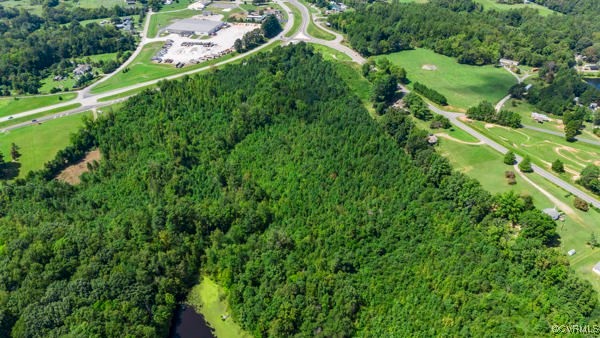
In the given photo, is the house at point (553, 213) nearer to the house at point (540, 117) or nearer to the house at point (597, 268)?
the house at point (597, 268)

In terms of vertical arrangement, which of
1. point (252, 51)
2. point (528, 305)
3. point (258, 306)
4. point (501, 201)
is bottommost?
point (258, 306)

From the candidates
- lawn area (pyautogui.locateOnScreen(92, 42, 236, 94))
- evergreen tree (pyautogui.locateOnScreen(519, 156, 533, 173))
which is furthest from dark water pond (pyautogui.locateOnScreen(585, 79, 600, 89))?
lawn area (pyautogui.locateOnScreen(92, 42, 236, 94))

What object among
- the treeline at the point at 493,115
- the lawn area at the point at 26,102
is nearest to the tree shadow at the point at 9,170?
the lawn area at the point at 26,102

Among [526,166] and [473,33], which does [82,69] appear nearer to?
[526,166]

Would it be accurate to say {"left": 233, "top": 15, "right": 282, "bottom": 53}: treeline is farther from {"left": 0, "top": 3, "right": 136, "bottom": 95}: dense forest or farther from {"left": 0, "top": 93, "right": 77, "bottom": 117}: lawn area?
{"left": 0, "top": 93, "right": 77, "bottom": 117}: lawn area

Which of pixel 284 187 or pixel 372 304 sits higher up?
pixel 284 187

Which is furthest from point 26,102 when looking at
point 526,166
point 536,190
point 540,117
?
point 540,117

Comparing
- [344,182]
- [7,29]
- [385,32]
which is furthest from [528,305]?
[7,29]

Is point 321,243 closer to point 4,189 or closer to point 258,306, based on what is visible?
point 258,306
